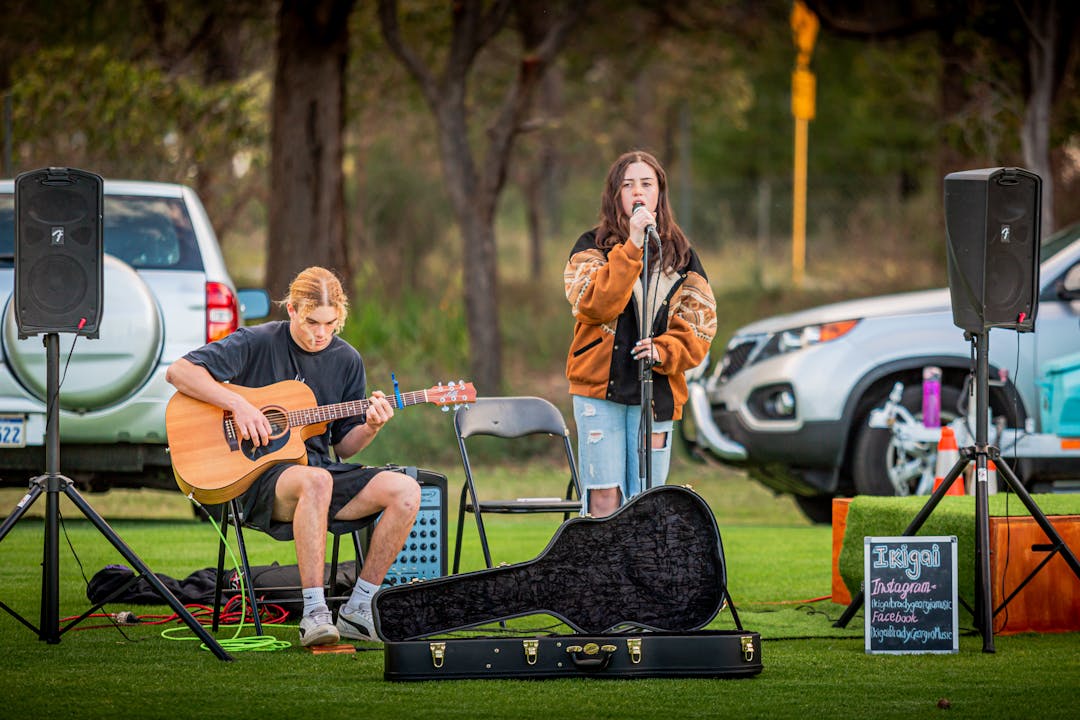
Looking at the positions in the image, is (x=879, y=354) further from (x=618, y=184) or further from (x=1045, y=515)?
(x=618, y=184)

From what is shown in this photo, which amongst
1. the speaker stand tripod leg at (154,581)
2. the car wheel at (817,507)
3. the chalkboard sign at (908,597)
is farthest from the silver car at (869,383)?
the speaker stand tripod leg at (154,581)

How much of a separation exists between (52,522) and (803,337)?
4935mm

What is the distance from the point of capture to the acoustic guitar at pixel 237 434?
17.7 ft

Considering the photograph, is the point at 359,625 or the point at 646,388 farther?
the point at 359,625

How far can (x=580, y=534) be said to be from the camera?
5.05 m

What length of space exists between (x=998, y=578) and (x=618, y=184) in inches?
80.8

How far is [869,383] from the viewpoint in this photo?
8570 mm

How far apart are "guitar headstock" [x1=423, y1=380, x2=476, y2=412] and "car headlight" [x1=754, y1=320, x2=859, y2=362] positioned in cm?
350

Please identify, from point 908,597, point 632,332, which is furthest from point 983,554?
point 632,332

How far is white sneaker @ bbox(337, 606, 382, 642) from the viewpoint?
215 inches

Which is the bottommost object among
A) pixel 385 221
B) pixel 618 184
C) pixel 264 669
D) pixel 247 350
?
pixel 264 669

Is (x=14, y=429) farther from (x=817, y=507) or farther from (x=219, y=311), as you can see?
(x=817, y=507)

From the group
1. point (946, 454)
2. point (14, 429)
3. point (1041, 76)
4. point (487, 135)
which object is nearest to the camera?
point (946, 454)

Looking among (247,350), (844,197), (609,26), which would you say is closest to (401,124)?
(609,26)
